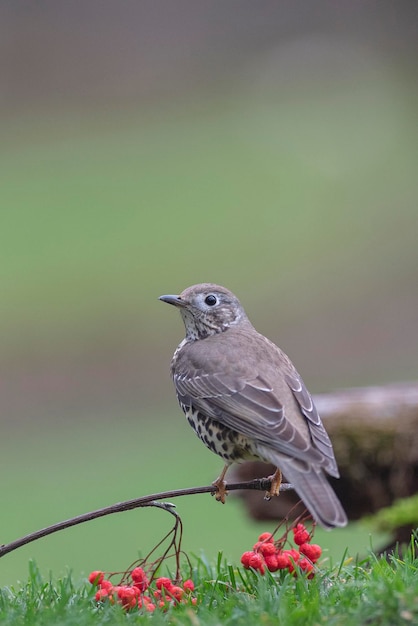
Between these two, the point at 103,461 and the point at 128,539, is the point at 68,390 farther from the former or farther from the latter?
the point at 128,539

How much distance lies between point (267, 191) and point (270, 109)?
622 centimetres

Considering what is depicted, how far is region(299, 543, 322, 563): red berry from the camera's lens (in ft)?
18.1

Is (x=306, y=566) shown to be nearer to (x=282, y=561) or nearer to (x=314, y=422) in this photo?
(x=282, y=561)

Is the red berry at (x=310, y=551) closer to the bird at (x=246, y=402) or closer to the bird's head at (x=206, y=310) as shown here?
the bird at (x=246, y=402)

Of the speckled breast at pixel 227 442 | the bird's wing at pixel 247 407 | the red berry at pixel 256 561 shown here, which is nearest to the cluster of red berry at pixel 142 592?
the red berry at pixel 256 561

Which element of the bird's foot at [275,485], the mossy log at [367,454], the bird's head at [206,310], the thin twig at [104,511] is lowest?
the mossy log at [367,454]

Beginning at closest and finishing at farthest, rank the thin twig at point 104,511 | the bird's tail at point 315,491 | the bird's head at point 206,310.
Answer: the bird's tail at point 315,491, the thin twig at point 104,511, the bird's head at point 206,310

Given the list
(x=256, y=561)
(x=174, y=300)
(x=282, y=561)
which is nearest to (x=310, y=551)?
(x=282, y=561)

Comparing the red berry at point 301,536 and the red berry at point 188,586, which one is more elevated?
the red berry at point 301,536

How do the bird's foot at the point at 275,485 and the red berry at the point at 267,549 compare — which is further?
the bird's foot at the point at 275,485

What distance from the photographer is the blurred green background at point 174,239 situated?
1702 cm

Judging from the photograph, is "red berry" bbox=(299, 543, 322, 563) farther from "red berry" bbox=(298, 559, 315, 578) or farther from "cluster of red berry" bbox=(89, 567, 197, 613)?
"cluster of red berry" bbox=(89, 567, 197, 613)

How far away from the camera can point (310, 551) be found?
553 cm

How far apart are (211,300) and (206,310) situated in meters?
0.07
